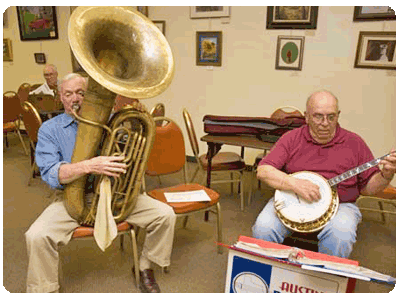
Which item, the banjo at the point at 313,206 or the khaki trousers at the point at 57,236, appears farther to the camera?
the banjo at the point at 313,206

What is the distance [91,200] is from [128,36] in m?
0.80

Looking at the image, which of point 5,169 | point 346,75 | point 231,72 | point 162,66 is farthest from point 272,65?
point 5,169

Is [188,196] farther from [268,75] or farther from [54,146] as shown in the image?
[268,75]

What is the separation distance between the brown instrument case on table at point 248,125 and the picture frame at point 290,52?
101 centimetres

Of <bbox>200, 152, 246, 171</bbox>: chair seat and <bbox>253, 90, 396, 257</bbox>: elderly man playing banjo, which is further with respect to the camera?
<bbox>200, 152, 246, 171</bbox>: chair seat

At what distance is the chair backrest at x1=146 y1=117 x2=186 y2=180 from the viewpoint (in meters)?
2.23

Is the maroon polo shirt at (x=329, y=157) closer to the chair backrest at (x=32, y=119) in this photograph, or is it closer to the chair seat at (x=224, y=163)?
the chair seat at (x=224, y=163)

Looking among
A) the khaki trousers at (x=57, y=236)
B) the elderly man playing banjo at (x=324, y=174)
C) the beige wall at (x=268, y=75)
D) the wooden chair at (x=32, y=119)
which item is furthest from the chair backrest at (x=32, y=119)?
the elderly man playing banjo at (x=324, y=174)

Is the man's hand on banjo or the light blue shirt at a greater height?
the light blue shirt

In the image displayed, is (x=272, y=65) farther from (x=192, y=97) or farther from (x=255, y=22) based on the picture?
(x=192, y=97)

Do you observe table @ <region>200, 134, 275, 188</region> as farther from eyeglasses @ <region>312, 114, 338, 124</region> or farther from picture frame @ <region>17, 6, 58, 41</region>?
picture frame @ <region>17, 6, 58, 41</region>

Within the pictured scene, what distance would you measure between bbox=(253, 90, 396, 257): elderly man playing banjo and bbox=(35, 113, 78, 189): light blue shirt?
98cm

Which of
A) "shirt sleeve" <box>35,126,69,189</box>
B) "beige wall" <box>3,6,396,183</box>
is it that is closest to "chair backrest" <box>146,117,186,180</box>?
"shirt sleeve" <box>35,126,69,189</box>

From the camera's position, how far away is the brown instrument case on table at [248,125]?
8.41ft
